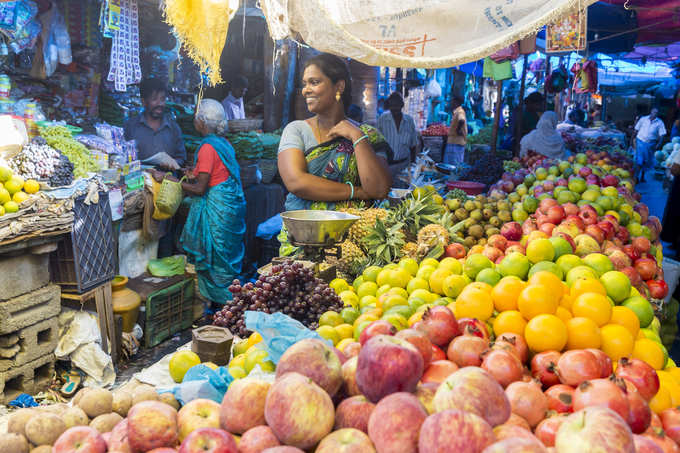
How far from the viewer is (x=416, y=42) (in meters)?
2.35

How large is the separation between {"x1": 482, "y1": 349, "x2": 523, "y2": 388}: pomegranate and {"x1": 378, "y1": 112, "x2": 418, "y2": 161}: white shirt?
276 inches

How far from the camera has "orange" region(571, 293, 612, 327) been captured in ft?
6.58

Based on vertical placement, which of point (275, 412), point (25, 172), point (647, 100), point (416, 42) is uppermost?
point (647, 100)

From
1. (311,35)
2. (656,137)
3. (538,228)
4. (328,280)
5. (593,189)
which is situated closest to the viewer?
(311,35)

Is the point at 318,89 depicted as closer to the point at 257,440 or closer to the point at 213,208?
the point at 213,208

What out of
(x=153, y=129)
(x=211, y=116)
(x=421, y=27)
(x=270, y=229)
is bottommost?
(x=270, y=229)

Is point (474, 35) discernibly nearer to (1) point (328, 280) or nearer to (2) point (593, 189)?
(1) point (328, 280)

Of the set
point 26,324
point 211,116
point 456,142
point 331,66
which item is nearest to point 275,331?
point 331,66

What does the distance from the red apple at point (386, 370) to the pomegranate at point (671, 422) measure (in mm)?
820

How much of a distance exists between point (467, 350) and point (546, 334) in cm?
40

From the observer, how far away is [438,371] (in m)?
1.42

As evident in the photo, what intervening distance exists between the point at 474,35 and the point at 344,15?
23.6 inches

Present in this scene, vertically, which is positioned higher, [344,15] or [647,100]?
[647,100]

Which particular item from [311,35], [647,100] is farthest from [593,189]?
[647,100]
